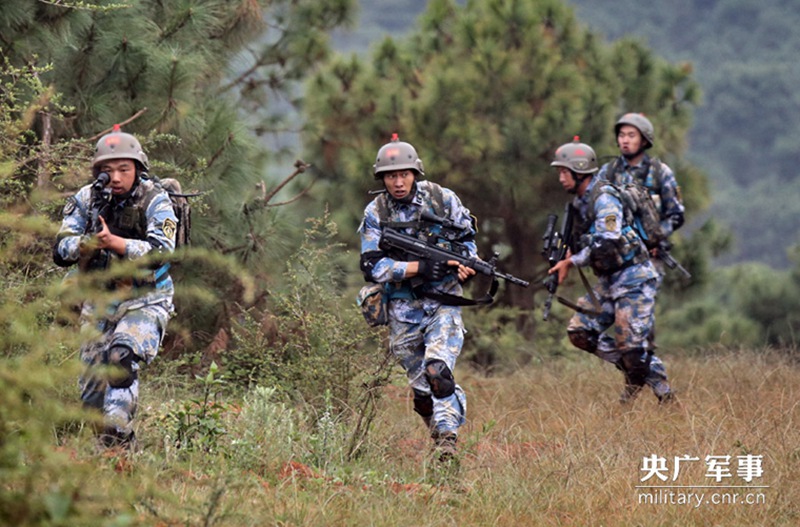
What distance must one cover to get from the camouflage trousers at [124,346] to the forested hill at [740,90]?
170 feet

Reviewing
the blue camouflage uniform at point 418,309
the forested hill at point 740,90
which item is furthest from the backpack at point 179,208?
the forested hill at point 740,90

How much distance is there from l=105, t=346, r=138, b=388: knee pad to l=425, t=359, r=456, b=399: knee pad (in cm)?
156

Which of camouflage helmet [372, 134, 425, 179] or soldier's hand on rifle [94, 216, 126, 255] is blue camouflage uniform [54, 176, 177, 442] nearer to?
soldier's hand on rifle [94, 216, 126, 255]

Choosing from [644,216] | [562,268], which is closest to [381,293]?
[562,268]

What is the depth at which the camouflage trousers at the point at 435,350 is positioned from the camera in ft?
21.1

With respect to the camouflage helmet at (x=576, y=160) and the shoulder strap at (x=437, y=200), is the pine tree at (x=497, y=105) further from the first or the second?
the shoulder strap at (x=437, y=200)

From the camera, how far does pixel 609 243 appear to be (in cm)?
802

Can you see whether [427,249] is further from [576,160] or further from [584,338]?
[584,338]

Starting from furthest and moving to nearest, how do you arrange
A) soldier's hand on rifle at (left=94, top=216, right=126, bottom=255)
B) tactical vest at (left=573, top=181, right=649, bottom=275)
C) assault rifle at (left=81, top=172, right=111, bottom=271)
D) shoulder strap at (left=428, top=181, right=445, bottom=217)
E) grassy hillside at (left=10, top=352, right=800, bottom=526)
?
tactical vest at (left=573, top=181, right=649, bottom=275)
shoulder strap at (left=428, top=181, right=445, bottom=217)
assault rifle at (left=81, top=172, right=111, bottom=271)
soldier's hand on rifle at (left=94, top=216, right=126, bottom=255)
grassy hillside at (left=10, top=352, right=800, bottom=526)

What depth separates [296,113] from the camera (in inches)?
585

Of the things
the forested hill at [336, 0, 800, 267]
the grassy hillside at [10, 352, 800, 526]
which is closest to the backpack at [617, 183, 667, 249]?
the grassy hillside at [10, 352, 800, 526]

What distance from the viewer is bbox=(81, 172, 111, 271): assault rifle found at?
20.0 feet

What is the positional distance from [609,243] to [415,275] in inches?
73.7

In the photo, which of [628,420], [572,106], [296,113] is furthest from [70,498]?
[296,113]
